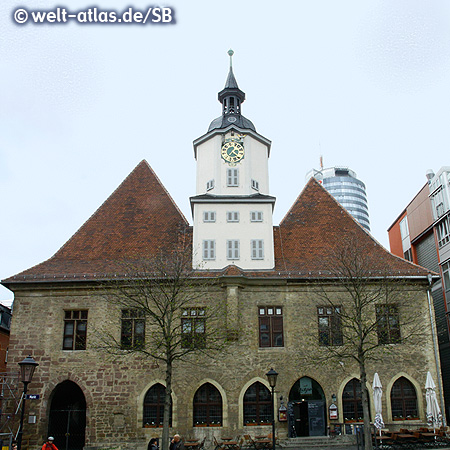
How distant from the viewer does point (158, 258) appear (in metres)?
26.7

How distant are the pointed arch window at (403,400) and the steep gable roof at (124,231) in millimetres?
13570

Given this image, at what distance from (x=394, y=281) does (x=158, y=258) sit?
12268 millimetres

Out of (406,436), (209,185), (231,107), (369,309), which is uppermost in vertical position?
(231,107)

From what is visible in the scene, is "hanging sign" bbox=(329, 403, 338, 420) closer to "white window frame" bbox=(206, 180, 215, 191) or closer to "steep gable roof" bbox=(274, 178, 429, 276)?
"steep gable roof" bbox=(274, 178, 429, 276)

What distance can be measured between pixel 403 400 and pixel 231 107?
63.1ft

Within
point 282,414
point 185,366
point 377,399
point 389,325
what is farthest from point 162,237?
point 377,399

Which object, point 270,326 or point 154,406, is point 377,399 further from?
point 154,406

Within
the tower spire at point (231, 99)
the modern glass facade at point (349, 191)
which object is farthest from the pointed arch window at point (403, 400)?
the modern glass facade at point (349, 191)

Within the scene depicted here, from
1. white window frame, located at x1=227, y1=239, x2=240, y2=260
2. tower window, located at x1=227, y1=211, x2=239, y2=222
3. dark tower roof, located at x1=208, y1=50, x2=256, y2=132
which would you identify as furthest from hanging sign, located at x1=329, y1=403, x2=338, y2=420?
dark tower roof, located at x1=208, y1=50, x2=256, y2=132

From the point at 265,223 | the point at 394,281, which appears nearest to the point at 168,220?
the point at 265,223

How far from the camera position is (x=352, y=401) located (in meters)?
A: 25.0

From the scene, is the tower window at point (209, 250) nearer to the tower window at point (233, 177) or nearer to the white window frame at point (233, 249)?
the white window frame at point (233, 249)

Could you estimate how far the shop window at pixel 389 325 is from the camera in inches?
973

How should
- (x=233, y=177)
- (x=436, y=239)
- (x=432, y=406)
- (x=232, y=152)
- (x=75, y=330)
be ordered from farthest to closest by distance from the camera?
(x=436, y=239)
(x=232, y=152)
(x=233, y=177)
(x=75, y=330)
(x=432, y=406)
